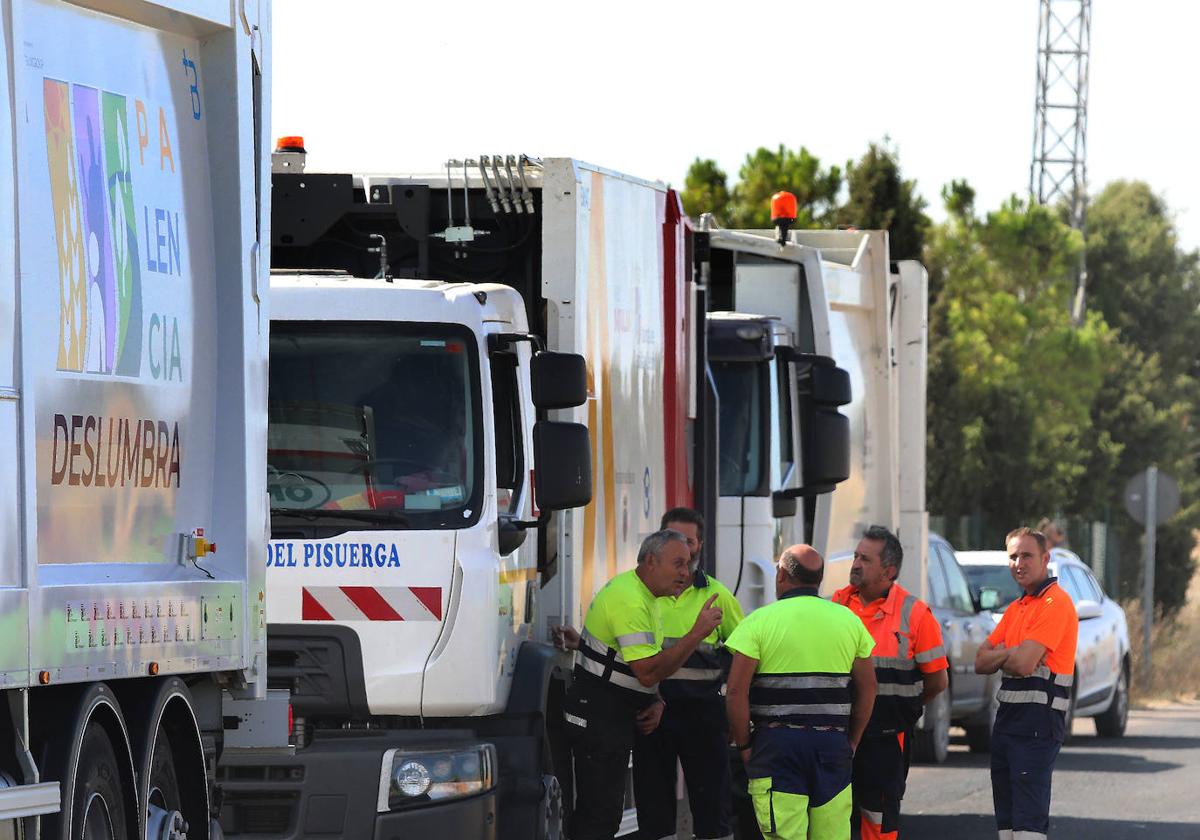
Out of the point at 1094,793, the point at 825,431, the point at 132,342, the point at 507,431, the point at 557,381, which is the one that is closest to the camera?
the point at 132,342

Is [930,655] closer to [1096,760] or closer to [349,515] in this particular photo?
[349,515]

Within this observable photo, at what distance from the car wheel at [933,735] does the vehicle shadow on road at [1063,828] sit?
271 centimetres

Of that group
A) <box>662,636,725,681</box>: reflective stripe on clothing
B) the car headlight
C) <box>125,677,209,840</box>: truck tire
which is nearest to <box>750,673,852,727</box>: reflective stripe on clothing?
<box>662,636,725,681</box>: reflective stripe on clothing

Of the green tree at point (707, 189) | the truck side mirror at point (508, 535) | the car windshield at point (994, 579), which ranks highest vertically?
the green tree at point (707, 189)

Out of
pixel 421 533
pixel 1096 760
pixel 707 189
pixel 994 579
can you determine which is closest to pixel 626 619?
pixel 421 533

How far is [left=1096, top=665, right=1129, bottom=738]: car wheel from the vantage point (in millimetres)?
20031

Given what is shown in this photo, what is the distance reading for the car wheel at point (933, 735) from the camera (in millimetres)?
16438

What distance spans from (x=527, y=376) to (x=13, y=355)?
13.5 feet

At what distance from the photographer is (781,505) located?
1194 centimetres

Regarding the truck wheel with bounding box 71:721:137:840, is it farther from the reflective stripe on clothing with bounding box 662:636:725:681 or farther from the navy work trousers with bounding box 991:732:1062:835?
the navy work trousers with bounding box 991:732:1062:835

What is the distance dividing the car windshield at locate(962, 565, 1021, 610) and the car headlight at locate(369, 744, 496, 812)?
1209 cm

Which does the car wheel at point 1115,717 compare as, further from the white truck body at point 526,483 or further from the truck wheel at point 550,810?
the truck wheel at point 550,810

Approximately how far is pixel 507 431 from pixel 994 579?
491 inches

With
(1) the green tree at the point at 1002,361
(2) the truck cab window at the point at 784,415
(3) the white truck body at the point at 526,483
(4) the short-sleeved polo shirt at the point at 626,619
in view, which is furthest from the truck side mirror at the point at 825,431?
(1) the green tree at the point at 1002,361
